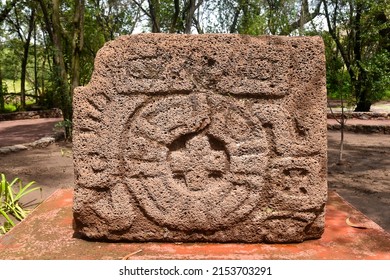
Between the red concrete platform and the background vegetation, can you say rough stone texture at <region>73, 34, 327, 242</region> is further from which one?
the background vegetation

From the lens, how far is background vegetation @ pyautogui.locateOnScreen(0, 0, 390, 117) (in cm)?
770

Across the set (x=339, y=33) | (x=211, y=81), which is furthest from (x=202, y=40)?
(x=339, y=33)

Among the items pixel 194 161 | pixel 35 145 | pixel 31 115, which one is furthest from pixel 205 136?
pixel 31 115

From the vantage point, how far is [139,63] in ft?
7.55

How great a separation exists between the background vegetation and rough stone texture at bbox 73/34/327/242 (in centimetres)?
440

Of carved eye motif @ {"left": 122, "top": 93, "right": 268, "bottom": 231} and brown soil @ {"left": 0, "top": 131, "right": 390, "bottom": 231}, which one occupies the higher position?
carved eye motif @ {"left": 122, "top": 93, "right": 268, "bottom": 231}

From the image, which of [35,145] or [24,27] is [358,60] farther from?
[24,27]

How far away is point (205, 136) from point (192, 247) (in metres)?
0.63

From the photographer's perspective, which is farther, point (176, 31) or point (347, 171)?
point (176, 31)

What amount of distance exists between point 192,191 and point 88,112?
0.74 m

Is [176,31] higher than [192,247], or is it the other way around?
[176,31]

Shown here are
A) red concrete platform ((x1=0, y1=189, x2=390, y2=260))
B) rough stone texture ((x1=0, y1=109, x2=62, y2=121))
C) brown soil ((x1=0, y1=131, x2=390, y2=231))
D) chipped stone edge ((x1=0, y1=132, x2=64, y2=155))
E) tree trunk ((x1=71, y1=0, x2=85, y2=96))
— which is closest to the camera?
red concrete platform ((x1=0, y1=189, x2=390, y2=260))

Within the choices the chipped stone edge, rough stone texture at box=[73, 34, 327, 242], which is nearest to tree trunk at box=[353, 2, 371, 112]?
rough stone texture at box=[73, 34, 327, 242]

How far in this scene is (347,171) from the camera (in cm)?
588
